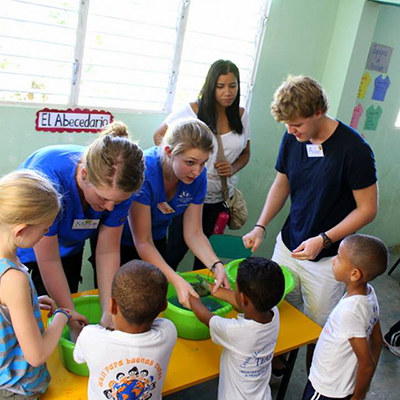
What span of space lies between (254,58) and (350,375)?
96.7 inches

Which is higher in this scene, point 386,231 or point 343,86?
point 343,86

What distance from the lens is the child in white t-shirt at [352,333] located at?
161cm

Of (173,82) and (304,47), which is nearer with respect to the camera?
(173,82)

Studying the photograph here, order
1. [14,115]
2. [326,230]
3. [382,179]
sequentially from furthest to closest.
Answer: [382,179]
[14,115]
[326,230]

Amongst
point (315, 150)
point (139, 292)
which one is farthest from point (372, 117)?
point (139, 292)

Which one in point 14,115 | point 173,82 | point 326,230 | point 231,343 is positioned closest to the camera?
point 231,343

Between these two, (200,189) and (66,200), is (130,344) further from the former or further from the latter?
(200,189)

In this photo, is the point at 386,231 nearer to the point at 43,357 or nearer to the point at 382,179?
the point at 382,179

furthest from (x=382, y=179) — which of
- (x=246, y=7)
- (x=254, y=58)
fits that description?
(x=246, y=7)

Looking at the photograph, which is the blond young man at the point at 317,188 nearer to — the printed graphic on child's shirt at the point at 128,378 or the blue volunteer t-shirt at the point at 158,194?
the blue volunteer t-shirt at the point at 158,194

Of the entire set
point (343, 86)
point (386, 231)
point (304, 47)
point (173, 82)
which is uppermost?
point (304, 47)

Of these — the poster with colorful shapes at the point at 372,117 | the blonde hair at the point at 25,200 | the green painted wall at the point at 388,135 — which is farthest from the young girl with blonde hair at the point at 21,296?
the poster with colorful shapes at the point at 372,117

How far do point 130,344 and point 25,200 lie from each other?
0.54m

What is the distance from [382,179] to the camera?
4.56 metres
